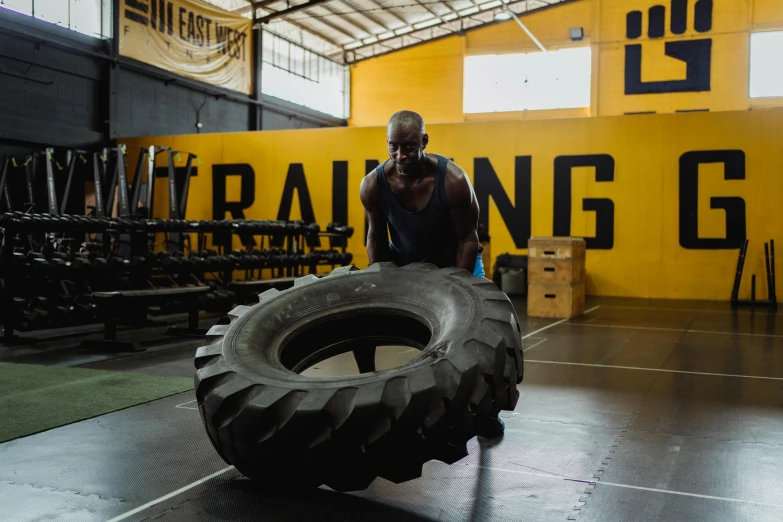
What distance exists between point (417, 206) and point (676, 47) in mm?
15004

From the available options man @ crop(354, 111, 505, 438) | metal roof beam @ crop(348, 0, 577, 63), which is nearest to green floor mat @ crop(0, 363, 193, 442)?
man @ crop(354, 111, 505, 438)

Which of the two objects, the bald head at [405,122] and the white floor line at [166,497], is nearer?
the white floor line at [166,497]

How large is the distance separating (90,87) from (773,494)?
483 inches

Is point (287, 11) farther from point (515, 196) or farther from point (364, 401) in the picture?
point (364, 401)

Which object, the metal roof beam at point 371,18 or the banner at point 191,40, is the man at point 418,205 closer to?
the banner at point 191,40

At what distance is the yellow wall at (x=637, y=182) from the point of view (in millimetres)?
9484

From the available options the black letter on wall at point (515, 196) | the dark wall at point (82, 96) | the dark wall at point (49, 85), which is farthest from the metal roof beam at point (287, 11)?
the black letter on wall at point (515, 196)

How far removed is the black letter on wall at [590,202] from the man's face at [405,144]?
8077mm

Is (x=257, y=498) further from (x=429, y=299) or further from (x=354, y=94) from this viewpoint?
(x=354, y=94)

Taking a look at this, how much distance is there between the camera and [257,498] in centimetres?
214

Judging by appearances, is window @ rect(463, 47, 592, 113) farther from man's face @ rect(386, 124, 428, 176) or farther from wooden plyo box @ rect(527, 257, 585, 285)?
man's face @ rect(386, 124, 428, 176)

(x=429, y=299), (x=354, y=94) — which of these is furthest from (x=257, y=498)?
(x=354, y=94)

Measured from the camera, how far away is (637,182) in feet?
32.8

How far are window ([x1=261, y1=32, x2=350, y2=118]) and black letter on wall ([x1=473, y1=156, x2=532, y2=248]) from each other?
7.50m
